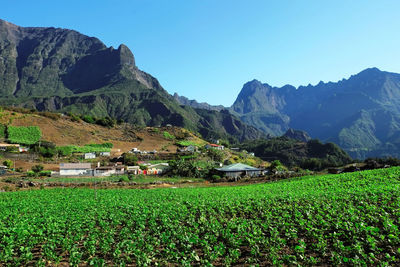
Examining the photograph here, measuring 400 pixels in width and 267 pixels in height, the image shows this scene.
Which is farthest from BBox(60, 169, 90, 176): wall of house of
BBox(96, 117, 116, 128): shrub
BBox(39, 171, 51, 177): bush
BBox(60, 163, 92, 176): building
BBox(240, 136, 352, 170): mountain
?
BBox(240, 136, 352, 170): mountain

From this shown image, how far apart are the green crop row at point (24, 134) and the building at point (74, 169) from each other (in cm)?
3290

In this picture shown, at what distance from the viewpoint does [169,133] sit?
4734 inches

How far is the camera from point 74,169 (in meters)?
56.1

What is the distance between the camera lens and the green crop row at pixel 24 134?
3115 inches

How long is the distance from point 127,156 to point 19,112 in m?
54.4

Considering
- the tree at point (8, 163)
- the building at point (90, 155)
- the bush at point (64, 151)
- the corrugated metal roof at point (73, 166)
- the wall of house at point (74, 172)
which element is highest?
the bush at point (64, 151)

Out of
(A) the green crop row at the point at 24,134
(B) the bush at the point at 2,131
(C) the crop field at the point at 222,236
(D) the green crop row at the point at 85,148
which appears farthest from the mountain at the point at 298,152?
(B) the bush at the point at 2,131

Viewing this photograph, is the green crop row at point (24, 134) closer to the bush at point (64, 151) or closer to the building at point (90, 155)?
the bush at point (64, 151)

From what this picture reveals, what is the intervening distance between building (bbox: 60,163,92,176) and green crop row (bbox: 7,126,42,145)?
32898 millimetres

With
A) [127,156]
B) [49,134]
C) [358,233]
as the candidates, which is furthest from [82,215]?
[49,134]

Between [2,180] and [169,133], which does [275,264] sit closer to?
[2,180]

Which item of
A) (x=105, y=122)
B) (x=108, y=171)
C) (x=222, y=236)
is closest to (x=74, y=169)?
(x=108, y=171)

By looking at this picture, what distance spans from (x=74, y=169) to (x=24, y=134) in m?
40.4

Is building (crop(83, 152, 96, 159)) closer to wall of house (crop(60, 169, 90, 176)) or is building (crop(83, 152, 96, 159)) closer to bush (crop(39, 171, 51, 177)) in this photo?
wall of house (crop(60, 169, 90, 176))
